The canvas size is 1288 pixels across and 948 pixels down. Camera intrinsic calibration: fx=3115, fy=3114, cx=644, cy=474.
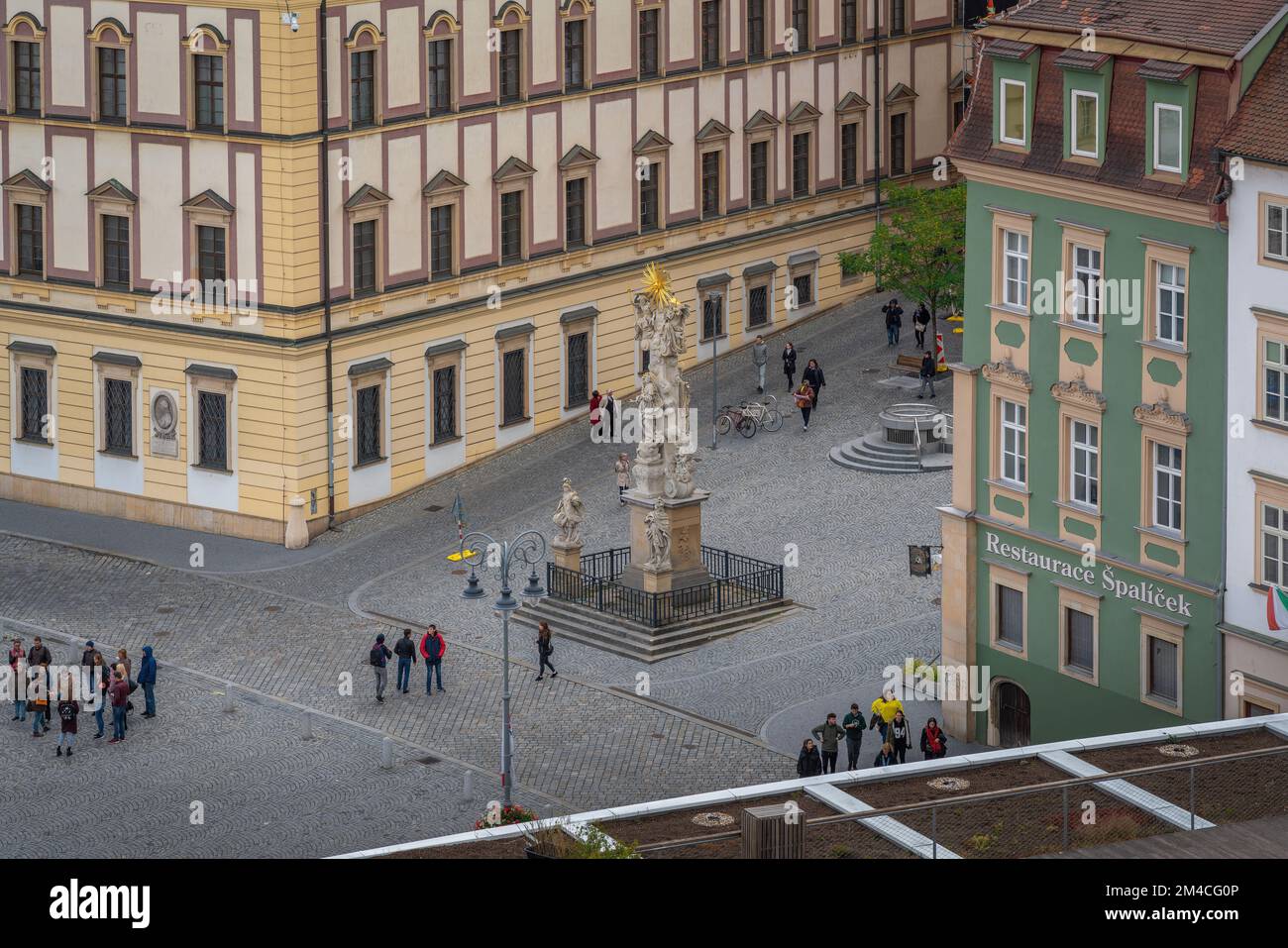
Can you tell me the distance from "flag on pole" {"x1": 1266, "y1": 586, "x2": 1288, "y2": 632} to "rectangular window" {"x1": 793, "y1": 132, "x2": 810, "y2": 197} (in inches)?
1568

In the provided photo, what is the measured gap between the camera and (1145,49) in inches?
2138

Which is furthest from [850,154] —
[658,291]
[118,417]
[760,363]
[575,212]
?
[658,291]

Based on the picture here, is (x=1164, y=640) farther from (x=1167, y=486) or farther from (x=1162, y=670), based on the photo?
(x=1167, y=486)

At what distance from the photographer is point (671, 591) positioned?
67188 millimetres

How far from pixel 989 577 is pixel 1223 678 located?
21.2 ft

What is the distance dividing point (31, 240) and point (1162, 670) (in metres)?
34.0

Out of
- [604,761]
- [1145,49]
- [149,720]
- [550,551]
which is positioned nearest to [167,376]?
[550,551]

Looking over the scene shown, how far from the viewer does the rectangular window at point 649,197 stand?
85188 millimetres

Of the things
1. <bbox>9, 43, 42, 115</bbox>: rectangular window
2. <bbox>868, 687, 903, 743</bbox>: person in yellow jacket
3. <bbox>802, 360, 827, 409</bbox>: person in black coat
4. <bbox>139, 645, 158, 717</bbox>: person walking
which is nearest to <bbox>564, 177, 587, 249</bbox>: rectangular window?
<bbox>802, 360, 827, 409</bbox>: person in black coat

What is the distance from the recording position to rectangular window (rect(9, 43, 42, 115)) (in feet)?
251

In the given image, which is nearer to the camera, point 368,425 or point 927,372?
point 368,425

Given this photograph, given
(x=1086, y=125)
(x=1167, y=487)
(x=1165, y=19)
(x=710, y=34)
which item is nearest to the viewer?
(x=1165, y=19)

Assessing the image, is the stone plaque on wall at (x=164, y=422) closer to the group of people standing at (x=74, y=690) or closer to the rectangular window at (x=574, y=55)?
the rectangular window at (x=574, y=55)

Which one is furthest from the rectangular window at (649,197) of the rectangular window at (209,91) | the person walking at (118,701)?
the person walking at (118,701)
